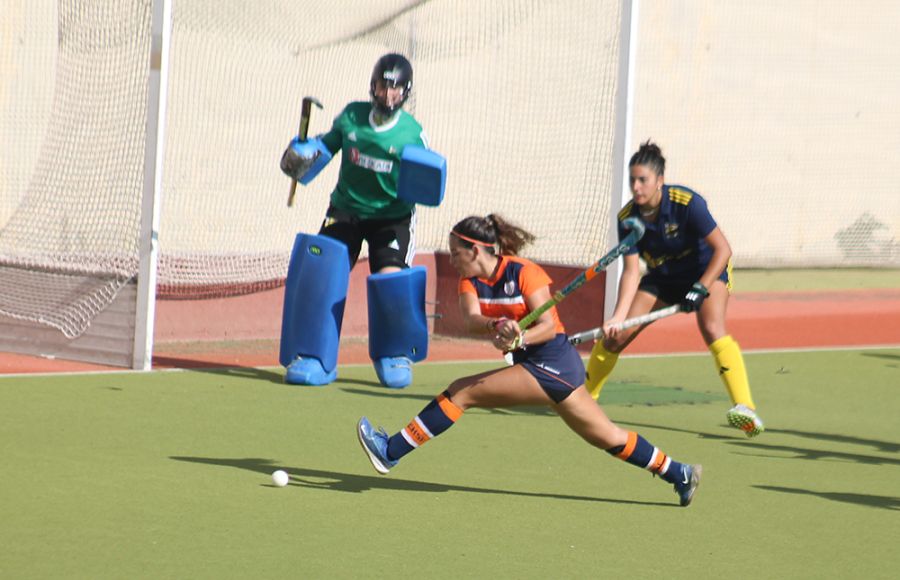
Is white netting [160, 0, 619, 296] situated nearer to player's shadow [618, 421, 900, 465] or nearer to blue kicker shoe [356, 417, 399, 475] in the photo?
player's shadow [618, 421, 900, 465]

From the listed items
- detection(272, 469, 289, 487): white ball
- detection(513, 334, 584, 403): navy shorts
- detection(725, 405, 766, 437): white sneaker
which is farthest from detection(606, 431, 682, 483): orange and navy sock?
detection(272, 469, 289, 487): white ball

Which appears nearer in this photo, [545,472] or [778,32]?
[545,472]

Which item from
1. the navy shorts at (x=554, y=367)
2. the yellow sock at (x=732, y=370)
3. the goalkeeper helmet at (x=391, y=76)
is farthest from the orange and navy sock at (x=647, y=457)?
the goalkeeper helmet at (x=391, y=76)

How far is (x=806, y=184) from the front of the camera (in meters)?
16.4

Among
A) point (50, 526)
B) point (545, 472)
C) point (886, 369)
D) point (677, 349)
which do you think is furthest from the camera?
point (677, 349)

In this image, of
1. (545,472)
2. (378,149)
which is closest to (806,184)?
(378,149)

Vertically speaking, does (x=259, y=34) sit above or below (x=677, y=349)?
above

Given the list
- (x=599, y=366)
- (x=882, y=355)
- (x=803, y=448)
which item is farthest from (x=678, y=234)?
(x=882, y=355)

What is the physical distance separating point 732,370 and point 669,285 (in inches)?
20.8

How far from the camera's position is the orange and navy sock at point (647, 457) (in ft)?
19.0

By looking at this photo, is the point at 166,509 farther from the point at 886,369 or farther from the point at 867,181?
the point at 867,181

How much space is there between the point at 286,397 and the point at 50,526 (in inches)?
116

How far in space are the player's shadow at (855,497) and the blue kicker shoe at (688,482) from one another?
1.86 ft

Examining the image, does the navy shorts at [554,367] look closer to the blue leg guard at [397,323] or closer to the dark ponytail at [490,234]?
the dark ponytail at [490,234]
